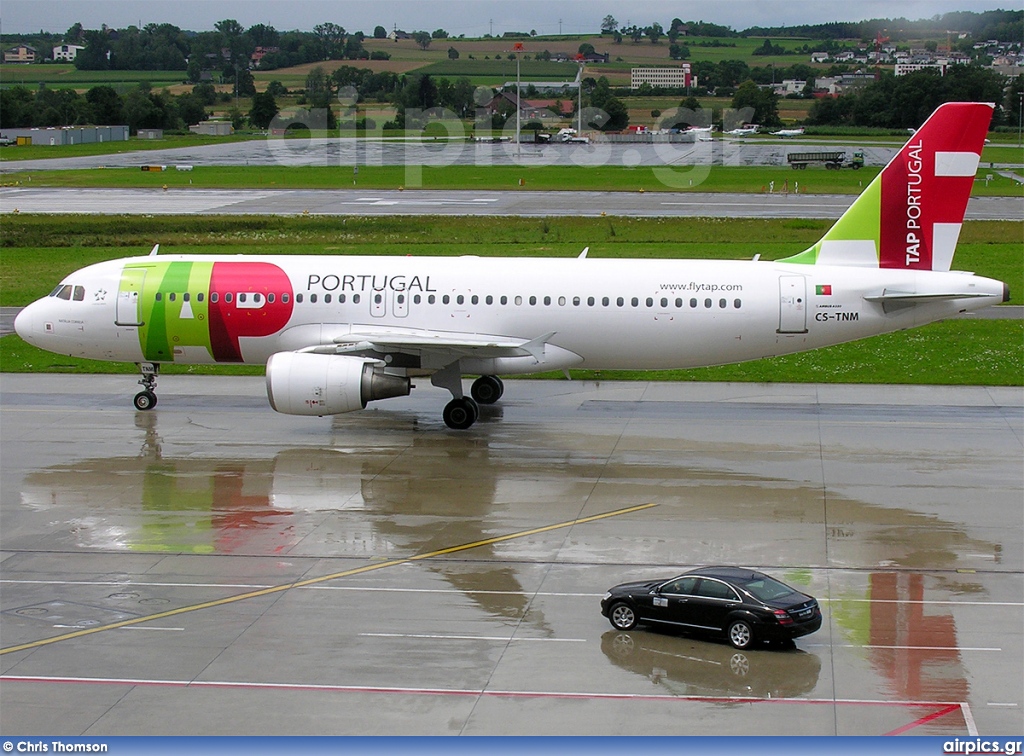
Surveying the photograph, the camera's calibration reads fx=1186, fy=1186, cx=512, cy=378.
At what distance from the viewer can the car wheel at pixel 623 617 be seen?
2062cm

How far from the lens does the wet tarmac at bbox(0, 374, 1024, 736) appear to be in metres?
17.9

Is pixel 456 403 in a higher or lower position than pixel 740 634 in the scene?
higher

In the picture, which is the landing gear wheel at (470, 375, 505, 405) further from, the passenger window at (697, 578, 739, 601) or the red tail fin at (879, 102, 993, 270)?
the passenger window at (697, 578, 739, 601)

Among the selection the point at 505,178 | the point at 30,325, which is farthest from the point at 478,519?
the point at 505,178

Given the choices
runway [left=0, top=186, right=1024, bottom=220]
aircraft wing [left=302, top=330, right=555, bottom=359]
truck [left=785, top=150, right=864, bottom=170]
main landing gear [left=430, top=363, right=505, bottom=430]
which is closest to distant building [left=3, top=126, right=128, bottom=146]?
runway [left=0, top=186, right=1024, bottom=220]

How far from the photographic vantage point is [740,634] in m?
19.8

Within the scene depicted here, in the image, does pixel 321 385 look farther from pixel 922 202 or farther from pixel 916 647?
pixel 922 202

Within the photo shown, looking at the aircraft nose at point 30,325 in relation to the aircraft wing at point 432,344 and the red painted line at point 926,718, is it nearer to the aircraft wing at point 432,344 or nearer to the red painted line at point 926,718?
the aircraft wing at point 432,344

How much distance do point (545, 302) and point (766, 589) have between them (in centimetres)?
1637

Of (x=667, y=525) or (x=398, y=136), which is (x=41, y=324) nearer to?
(x=667, y=525)

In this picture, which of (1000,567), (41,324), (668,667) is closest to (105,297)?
(41,324)

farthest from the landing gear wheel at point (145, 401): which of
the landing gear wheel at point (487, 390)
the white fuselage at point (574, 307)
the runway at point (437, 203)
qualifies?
the runway at point (437, 203)

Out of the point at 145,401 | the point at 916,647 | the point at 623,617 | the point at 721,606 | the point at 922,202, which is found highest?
the point at 922,202

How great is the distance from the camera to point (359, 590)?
2269 cm
